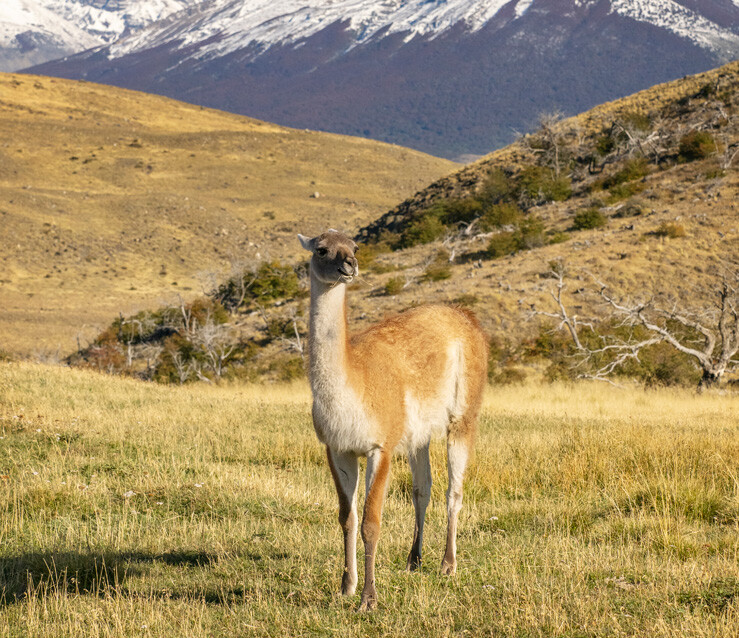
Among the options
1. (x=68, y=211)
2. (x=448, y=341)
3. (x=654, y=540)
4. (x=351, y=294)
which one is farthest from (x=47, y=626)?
(x=68, y=211)

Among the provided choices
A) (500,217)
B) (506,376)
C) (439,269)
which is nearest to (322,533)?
(506,376)

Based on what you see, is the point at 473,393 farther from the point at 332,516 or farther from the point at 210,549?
the point at 210,549

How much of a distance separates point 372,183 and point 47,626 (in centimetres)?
8270

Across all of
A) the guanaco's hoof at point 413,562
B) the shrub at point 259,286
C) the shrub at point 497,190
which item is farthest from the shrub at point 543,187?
the guanaco's hoof at point 413,562

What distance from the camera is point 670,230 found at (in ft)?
89.2

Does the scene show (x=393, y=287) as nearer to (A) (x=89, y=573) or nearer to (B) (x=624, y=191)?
(B) (x=624, y=191)

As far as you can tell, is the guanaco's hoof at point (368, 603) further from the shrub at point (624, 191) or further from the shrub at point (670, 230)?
the shrub at point (624, 191)

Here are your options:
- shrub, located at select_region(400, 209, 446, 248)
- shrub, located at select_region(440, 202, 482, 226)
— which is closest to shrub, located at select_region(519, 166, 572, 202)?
shrub, located at select_region(440, 202, 482, 226)

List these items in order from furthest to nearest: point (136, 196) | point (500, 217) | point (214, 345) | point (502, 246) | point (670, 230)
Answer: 1. point (136, 196)
2. point (500, 217)
3. point (502, 246)
4. point (670, 230)
5. point (214, 345)

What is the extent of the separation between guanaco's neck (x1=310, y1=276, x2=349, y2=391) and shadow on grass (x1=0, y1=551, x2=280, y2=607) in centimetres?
157

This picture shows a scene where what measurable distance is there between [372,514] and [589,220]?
28868mm

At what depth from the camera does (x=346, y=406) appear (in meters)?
4.63

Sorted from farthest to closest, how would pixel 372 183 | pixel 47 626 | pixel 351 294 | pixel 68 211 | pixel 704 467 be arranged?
pixel 372 183 → pixel 68 211 → pixel 351 294 → pixel 704 467 → pixel 47 626

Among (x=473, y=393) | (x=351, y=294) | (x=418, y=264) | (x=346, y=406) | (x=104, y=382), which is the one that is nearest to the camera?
(x=346, y=406)
